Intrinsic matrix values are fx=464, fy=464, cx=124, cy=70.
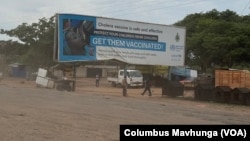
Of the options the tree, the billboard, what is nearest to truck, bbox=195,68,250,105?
the billboard

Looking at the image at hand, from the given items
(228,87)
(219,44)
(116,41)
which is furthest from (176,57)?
(219,44)

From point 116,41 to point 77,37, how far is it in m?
3.03

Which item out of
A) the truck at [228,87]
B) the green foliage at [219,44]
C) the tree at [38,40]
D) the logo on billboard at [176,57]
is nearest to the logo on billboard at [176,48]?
the logo on billboard at [176,57]

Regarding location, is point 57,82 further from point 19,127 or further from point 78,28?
point 19,127

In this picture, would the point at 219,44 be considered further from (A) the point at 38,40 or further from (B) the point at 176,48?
(A) the point at 38,40

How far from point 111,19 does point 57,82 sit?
9.90 metres

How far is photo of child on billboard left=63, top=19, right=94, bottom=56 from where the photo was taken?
3353 cm

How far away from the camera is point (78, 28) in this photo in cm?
3384

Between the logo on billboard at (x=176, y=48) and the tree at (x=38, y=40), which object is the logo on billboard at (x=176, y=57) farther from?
the tree at (x=38, y=40)

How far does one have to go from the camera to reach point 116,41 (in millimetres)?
34906

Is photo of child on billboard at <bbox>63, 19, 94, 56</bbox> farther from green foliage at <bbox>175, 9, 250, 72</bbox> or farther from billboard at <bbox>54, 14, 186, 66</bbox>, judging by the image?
green foliage at <bbox>175, 9, 250, 72</bbox>

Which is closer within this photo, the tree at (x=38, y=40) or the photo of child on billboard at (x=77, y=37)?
the photo of child on billboard at (x=77, y=37)

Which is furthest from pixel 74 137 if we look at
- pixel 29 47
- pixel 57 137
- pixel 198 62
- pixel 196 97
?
pixel 29 47

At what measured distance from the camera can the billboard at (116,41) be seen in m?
33.6
